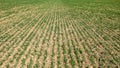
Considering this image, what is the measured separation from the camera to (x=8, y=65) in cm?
1081

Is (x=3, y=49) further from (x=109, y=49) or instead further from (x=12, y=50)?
(x=109, y=49)

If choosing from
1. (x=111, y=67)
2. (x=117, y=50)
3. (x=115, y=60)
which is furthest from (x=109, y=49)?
(x=111, y=67)

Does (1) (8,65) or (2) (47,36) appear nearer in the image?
(1) (8,65)

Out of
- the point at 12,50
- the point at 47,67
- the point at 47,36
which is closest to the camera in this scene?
the point at 47,67

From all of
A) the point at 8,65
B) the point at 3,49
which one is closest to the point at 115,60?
the point at 8,65

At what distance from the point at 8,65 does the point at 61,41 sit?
16.7ft

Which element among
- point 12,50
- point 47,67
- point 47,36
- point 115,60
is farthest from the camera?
point 47,36

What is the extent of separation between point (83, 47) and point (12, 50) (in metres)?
4.97

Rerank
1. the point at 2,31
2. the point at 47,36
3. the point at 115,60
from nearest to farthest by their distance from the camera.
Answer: the point at 115,60 → the point at 47,36 → the point at 2,31

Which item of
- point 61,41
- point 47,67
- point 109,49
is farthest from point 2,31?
point 109,49

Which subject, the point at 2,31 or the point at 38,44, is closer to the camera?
the point at 38,44

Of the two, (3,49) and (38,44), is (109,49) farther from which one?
(3,49)

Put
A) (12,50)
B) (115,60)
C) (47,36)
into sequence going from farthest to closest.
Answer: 1. (47,36)
2. (12,50)
3. (115,60)

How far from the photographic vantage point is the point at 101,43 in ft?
47.9
